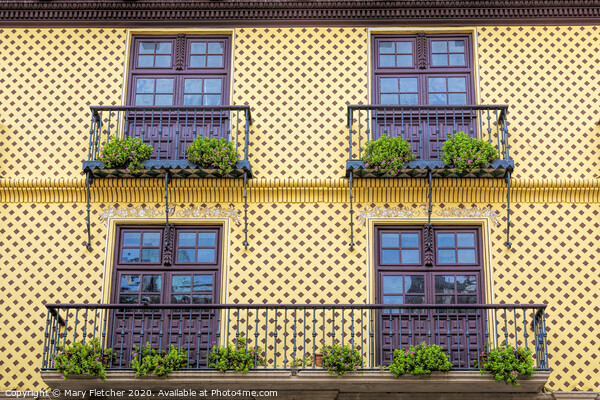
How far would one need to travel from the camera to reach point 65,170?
53.2 ft

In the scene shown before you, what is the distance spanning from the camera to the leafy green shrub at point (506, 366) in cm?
1355

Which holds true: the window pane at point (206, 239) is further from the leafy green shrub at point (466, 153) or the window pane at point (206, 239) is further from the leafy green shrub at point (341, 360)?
the leafy green shrub at point (466, 153)

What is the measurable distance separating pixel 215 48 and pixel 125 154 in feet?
9.84

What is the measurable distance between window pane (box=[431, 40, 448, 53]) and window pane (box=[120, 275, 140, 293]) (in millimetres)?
6572

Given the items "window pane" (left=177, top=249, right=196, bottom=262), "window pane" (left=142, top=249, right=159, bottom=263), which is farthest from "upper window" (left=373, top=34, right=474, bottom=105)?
"window pane" (left=142, top=249, right=159, bottom=263)

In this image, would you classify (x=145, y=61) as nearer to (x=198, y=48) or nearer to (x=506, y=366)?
(x=198, y=48)

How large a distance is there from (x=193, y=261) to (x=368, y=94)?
4.17 m

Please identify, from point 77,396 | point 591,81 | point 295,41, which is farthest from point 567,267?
point 77,396

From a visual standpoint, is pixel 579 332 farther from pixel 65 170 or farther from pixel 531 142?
pixel 65 170

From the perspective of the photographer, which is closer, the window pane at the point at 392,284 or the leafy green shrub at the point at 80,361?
the leafy green shrub at the point at 80,361

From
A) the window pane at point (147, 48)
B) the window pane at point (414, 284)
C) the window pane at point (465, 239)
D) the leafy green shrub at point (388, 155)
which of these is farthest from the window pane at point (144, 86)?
the window pane at point (465, 239)

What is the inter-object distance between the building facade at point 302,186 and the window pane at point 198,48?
0.22 ft

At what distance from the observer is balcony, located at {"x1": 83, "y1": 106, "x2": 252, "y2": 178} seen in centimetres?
1552

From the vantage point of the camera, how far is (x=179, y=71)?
55.8 ft
